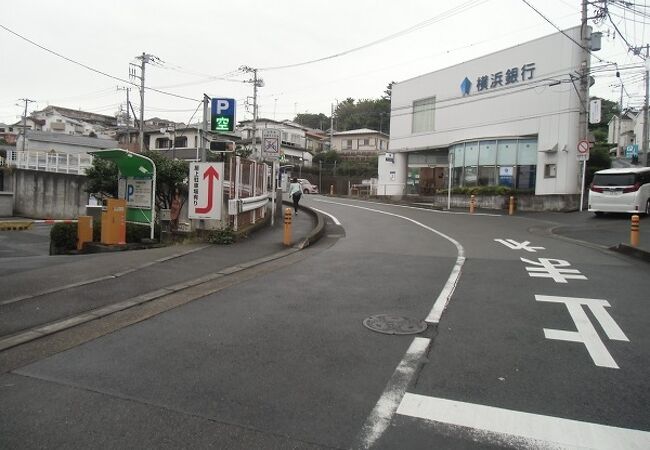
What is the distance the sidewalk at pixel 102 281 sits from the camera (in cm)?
581

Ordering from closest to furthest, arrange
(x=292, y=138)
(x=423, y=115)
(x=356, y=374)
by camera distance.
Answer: (x=356, y=374) → (x=423, y=115) → (x=292, y=138)

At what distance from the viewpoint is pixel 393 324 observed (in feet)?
18.5

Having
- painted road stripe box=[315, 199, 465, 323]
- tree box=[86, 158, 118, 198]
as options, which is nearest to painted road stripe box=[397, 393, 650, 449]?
painted road stripe box=[315, 199, 465, 323]

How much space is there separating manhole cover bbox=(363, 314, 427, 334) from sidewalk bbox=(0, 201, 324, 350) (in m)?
3.27

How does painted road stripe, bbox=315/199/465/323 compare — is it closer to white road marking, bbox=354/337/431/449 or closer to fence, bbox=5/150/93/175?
white road marking, bbox=354/337/431/449

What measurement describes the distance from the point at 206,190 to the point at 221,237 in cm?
130

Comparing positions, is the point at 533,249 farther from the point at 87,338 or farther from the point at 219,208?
the point at 87,338

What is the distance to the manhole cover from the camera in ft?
17.7

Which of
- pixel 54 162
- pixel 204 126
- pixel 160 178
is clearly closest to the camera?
pixel 204 126

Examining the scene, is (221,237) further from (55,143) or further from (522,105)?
(55,143)

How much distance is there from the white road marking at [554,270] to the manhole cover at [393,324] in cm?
362

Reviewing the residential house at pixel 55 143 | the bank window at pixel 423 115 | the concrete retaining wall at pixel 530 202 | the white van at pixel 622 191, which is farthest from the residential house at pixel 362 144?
the white van at pixel 622 191

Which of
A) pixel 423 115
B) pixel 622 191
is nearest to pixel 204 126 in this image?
pixel 622 191

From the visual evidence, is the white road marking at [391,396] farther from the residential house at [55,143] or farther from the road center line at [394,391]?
the residential house at [55,143]
